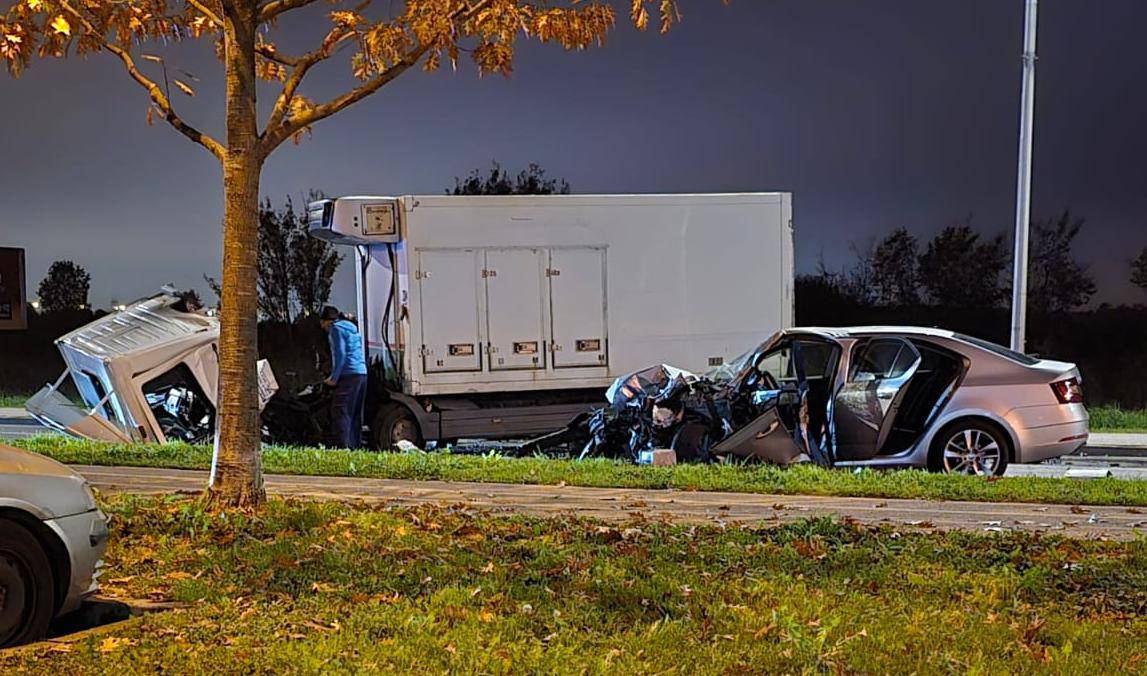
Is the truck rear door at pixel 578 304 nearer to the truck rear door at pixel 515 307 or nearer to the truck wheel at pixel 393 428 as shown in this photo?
the truck rear door at pixel 515 307

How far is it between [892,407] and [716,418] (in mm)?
1692

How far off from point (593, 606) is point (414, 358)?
9.51 metres

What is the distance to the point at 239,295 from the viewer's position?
845cm

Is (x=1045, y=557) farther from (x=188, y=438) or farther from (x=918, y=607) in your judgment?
(x=188, y=438)

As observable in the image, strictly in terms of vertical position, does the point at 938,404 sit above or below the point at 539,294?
below

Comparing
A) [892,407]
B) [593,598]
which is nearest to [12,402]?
[892,407]

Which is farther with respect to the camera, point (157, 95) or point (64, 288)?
point (64, 288)

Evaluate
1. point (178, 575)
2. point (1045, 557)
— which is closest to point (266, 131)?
point (178, 575)

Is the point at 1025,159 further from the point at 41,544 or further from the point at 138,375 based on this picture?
the point at 41,544

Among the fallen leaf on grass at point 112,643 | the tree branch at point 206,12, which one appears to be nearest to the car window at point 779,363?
the tree branch at point 206,12

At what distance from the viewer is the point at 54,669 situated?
5230mm

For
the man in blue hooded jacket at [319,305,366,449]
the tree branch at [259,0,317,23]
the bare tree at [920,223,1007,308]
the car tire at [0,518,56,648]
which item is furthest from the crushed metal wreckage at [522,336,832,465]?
the bare tree at [920,223,1007,308]

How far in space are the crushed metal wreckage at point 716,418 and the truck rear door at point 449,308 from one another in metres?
2.96

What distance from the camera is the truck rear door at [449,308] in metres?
15.4
